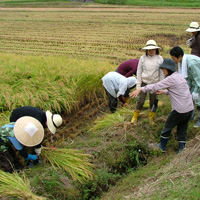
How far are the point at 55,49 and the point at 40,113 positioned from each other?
7549mm

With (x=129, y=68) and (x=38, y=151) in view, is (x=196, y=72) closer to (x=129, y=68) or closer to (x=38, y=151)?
(x=129, y=68)

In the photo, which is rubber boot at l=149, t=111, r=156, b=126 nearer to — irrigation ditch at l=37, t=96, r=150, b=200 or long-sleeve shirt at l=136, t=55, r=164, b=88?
irrigation ditch at l=37, t=96, r=150, b=200

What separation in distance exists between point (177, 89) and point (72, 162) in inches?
61.9

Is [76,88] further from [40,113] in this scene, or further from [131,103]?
[40,113]

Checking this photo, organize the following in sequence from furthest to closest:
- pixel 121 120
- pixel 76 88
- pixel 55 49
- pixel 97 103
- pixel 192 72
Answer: pixel 55 49, pixel 97 103, pixel 76 88, pixel 121 120, pixel 192 72

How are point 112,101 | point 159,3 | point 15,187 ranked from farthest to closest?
1. point 159,3
2. point 112,101
3. point 15,187

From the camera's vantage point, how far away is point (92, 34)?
44.2 feet

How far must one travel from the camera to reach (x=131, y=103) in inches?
219

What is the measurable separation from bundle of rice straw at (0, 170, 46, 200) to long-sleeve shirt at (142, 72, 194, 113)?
1.82 meters

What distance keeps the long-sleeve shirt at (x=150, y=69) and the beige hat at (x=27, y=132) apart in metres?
1.71

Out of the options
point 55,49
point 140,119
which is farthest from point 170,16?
point 140,119

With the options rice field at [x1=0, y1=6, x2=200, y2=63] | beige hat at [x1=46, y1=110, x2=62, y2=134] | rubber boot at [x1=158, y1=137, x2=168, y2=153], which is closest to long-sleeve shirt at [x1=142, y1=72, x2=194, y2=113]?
rubber boot at [x1=158, y1=137, x2=168, y2=153]

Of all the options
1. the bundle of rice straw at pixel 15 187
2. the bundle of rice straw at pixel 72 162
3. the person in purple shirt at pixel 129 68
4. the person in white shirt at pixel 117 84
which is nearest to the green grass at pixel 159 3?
the person in purple shirt at pixel 129 68

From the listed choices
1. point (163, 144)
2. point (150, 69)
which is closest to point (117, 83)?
point (150, 69)
